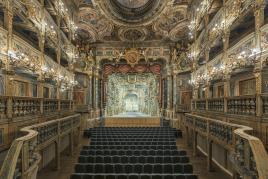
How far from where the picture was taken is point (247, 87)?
7.89m

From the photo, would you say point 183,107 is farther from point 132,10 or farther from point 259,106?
point 259,106

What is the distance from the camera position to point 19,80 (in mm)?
8445

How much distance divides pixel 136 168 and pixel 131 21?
11.4 meters

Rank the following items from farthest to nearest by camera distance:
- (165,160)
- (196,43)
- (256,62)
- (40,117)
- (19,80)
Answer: (196,43) → (19,80) → (40,117) → (165,160) → (256,62)

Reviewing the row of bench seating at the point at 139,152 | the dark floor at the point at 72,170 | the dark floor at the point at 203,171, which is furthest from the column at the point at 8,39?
the dark floor at the point at 203,171

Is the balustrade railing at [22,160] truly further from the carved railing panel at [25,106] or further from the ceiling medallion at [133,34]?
the ceiling medallion at [133,34]

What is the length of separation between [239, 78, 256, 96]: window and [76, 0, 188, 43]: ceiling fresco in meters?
6.66

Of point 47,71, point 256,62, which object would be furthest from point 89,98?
point 256,62

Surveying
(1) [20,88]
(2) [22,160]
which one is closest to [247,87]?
(2) [22,160]

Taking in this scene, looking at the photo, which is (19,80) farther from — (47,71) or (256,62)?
(256,62)

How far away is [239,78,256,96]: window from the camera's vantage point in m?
7.42

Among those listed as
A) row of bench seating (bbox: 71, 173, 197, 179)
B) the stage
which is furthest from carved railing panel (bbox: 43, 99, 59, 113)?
the stage

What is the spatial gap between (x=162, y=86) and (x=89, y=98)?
702cm

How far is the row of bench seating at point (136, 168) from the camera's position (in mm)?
4711
